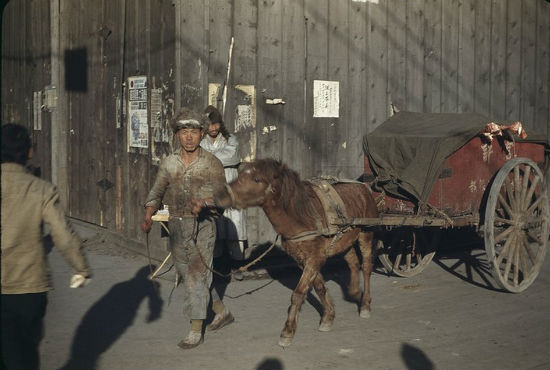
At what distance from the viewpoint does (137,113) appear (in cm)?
1030

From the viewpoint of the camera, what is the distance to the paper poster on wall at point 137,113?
10.1 m

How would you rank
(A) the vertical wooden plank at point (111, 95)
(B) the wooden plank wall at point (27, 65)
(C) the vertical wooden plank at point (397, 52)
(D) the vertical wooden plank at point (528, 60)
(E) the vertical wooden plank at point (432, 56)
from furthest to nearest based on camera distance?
(B) the wooden plank wall at point (27, 65) < (D) the vertical wooden plank at point (528, 60) < (E) the vertical wooden plank at point (432, 56) < (C) the vertical wooden plank at point (397, 52) < (A) the vertical wooden plank at point (111, 95)

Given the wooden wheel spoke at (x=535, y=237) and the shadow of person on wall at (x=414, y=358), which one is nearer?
the shadow of person on wall at (x=414, y=358)

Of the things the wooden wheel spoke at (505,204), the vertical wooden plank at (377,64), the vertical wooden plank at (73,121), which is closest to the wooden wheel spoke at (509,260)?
the wooden wheel spoke at (505,204)

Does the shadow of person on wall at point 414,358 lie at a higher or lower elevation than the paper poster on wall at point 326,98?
lower

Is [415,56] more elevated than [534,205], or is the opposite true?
[415,56]

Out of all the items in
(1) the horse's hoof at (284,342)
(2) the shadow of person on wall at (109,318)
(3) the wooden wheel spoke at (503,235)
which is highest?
(3) the wooden wheel spoke at (503,235)

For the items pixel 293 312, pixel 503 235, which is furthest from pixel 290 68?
pixel 293 312

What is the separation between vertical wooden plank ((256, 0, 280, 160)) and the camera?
378 inches

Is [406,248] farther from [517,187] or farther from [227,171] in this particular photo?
[227,171]

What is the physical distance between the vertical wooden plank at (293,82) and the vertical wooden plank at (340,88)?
1.63 feet

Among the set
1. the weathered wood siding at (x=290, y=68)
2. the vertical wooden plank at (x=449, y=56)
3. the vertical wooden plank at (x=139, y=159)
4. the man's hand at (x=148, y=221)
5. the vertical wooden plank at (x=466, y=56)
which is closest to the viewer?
the man's hand at (x=148, y=221)

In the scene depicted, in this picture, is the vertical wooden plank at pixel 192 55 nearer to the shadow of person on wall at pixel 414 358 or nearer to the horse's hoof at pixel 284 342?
the horse's hoof at pixel 284 342

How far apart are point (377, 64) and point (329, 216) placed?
490cm
